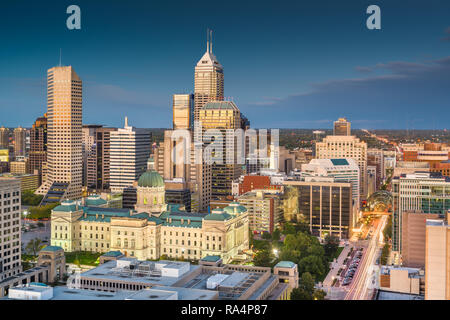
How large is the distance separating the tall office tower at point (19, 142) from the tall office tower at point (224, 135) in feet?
122

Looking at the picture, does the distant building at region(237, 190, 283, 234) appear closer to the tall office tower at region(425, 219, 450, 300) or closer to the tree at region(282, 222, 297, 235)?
the tree at region(282, 222, 297, 235)

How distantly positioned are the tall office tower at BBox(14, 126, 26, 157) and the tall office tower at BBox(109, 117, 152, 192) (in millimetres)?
32100

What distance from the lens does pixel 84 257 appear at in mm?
39250

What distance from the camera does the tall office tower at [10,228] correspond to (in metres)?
30.1

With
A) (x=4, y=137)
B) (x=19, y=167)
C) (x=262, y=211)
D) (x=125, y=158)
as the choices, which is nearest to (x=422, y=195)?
(x=262, y=211)

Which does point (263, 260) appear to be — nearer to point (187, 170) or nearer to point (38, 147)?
point (187, 170)

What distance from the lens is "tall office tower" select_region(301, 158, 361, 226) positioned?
51219 mm

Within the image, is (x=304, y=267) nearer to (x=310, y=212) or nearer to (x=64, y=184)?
(x=310, y=212)

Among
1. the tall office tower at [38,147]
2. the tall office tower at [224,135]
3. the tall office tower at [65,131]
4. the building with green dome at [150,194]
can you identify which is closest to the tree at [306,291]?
the building with green dome at [150,194]

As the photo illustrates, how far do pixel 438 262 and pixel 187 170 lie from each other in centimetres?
4094

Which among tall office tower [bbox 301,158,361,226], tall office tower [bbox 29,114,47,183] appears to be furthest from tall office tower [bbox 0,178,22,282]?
tall office tower [bbox 29,114,47,183]

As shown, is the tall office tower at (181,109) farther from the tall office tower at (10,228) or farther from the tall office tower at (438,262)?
the tall office tower at (438,262)
